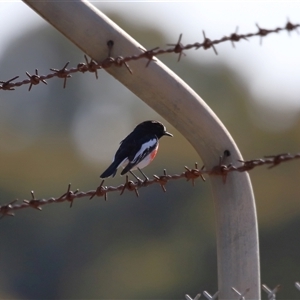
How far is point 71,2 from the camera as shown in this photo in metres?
4.27

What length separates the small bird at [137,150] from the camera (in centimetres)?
655

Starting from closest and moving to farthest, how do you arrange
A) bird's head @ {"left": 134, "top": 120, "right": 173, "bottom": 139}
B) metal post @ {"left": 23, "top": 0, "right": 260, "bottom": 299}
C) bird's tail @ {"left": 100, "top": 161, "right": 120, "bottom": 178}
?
metal post @ {"left": 23, "top": 0, "right": 260, "bottom": 299}, bird's tail @ {"left": 100, "top": 161, "right": 120, "bottom": 178}, bird's head @ {"left": 134, "top": 120, "right": 173, "bottom": 139}

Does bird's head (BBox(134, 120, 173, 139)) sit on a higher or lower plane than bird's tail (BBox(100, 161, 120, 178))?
higher

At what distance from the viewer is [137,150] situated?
261 inches

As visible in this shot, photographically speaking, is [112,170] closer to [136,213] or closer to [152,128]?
[152,128]

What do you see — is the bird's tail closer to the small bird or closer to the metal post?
the small bird

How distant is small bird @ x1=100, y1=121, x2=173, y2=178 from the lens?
6.55 m

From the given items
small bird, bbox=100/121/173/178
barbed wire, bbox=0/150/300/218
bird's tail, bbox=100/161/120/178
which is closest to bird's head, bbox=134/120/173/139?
small bird, bbox=100/121/173/178

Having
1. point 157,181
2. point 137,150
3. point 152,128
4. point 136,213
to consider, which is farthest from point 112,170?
point 136,213

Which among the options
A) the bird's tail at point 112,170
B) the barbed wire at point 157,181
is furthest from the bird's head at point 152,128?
the barbed wire at point 157,181

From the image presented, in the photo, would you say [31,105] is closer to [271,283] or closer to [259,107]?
[259,107]

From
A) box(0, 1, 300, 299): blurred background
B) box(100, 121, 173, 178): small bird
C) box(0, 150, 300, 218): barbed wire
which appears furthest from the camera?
box(0, 1, 300, 299): blurred background

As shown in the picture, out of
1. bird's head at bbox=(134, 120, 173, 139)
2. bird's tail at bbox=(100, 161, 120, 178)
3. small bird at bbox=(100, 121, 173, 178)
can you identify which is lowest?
bird's tail at bbox=(100, 161, 120, 178)

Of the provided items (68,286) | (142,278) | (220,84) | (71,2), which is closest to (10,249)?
(68,286)
